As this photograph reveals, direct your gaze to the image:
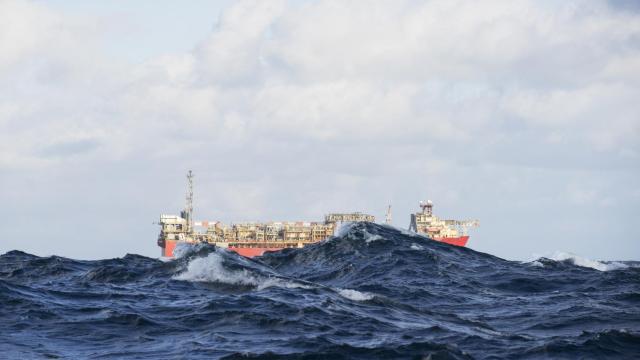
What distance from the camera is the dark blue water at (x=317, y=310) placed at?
2486 centimetres

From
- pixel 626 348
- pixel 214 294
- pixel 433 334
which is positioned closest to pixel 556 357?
pixel 626 348

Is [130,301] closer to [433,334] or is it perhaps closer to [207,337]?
[207,337]

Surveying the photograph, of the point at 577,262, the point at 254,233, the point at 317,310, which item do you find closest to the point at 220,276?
the point at 317,310

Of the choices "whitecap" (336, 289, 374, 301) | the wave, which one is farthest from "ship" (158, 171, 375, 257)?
"whitecap" (336, 289, 374, 301)

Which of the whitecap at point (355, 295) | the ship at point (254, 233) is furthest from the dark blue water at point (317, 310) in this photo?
the ship at point (254, 233)

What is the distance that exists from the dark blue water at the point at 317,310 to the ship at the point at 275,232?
308 ft

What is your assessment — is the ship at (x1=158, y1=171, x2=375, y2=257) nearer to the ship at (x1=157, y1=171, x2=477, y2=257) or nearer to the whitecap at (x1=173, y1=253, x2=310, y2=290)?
the ship at (x1=157, y1=171, x2=477, y2=257)

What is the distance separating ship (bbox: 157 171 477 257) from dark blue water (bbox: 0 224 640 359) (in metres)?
94.0

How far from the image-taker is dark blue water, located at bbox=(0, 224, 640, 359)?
24859 mm

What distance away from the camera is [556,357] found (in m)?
23.9

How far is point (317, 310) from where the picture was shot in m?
30.7

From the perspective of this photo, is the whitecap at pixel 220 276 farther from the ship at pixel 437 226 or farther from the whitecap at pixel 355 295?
the ship at pixel 437 226

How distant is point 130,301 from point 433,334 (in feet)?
41.3

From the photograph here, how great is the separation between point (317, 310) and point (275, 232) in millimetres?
118346
